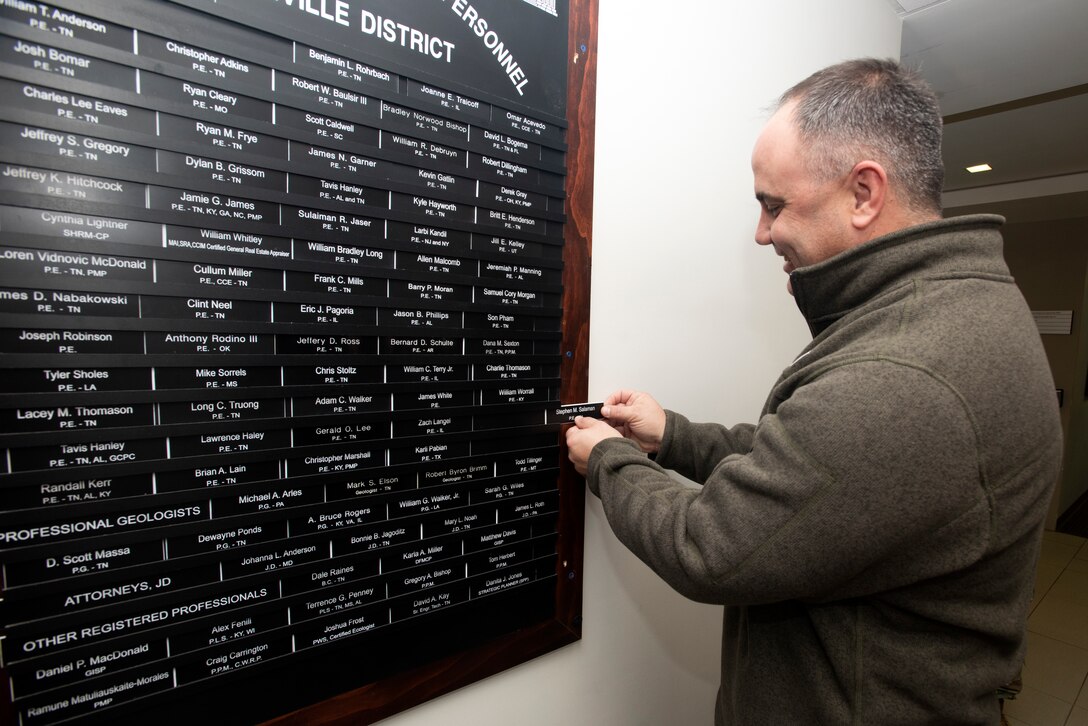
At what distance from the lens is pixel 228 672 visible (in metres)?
0.71

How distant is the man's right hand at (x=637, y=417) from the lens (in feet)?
3.62

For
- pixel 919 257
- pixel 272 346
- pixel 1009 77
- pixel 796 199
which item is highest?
pixel 1009 77

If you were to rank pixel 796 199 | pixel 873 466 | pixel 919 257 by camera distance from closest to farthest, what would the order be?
pixel 873 466
pixel 919 257
pixel 796 199

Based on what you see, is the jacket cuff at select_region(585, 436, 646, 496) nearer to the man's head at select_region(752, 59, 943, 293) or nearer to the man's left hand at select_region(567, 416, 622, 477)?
the man's left hand at select_region(567, 416, 622, 477)

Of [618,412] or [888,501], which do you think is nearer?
[888,501]

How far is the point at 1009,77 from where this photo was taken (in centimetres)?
221

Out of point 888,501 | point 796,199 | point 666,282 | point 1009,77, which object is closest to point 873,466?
point 888,501

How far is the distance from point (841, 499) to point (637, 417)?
1.59 feet

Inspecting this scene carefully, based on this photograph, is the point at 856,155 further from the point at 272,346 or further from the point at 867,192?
the point at 272,346

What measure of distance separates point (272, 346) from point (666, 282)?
2.68ft

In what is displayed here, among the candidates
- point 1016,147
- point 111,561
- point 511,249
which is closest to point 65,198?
point 111,561

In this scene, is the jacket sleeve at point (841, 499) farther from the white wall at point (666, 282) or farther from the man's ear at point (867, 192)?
the white wall at point (666, 282)

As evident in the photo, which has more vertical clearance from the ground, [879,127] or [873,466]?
[879,127]

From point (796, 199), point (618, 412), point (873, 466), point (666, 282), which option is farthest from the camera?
point (666, 282)
